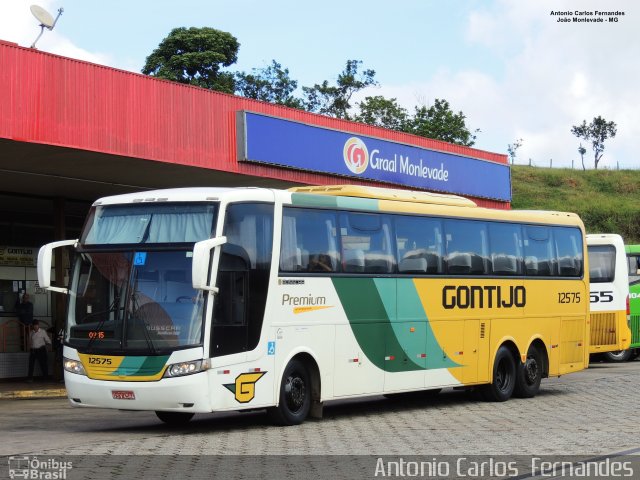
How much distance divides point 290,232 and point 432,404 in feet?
18.0

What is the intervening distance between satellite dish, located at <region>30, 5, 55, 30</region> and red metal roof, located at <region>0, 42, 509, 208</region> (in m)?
1.73

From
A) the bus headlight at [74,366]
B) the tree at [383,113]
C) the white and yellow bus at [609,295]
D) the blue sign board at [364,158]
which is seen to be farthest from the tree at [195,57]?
the bus headlight at [74,366]

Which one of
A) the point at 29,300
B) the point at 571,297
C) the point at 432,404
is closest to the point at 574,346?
the point at 571,297

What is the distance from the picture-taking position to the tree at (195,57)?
79.9 m

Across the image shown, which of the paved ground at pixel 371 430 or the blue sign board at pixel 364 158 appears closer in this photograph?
the paved ground at pixel 371 430

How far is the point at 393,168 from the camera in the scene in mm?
30422

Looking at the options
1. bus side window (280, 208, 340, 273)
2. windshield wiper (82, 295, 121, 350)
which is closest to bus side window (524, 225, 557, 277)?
bus side window (280, 208, 340, 273)

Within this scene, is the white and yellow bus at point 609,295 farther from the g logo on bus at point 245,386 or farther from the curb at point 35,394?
the g logo on bus at point 245,386

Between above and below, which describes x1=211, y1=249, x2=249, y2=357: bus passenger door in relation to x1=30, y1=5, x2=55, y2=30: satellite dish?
below

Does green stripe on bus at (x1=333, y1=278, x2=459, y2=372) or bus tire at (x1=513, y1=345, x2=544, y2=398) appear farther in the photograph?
bus tire at (x1=513, y1=345, x2=544, y2=398)

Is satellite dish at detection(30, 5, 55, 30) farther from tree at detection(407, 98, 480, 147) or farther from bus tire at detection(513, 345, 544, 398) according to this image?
tree at detection(407, 98, 480, 147)

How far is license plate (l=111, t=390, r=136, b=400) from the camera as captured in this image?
13820mm

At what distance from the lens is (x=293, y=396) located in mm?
15164

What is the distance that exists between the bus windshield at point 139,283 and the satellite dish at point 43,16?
8487 millimetres
